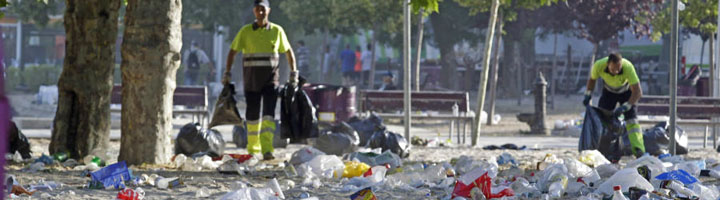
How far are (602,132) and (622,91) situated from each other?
0.42m

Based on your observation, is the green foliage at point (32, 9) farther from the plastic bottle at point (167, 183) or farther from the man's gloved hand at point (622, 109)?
the plastic bottle at point (167, 183)

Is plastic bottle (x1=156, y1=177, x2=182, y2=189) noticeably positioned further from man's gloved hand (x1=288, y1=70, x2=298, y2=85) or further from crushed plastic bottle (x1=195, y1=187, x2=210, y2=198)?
man's gloved hand (x1=288, y1=70, x2=298, y2=85)

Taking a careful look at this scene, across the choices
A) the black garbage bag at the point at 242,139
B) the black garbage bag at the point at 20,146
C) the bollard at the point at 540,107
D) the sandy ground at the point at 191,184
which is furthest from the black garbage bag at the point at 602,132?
the bollard at the point at 540,107

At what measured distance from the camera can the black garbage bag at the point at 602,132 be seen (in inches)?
392

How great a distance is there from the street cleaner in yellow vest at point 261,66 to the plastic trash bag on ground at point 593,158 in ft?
8.47

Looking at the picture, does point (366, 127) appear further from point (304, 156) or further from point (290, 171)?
point (290, 171)

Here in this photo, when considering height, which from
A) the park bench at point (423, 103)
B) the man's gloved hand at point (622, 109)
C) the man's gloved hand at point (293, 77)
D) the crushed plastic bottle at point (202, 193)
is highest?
the man's gloved hand at point (293, 77)

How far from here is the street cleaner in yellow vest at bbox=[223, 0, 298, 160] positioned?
30.1 ft

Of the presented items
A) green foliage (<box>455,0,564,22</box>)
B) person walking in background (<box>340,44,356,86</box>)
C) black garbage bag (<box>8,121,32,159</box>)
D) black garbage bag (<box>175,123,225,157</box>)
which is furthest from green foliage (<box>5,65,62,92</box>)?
black garbage bag (<box>175,123,225,157</box>)

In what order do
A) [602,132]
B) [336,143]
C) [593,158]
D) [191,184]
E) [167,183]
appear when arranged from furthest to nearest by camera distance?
[336,143]
[602,132]
[593,158]
[191,184]
[167,183]

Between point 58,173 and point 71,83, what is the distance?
62.8 inches

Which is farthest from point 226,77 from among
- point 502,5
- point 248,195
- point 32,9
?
point 32,9

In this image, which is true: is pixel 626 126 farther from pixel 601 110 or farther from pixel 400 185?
pixel 400 185

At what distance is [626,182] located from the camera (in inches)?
255
